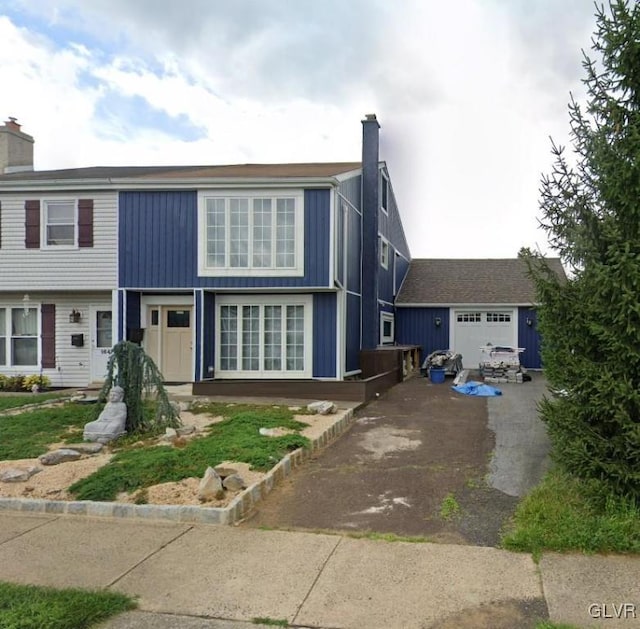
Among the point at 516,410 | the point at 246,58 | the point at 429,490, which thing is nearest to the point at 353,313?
the point at 516,410

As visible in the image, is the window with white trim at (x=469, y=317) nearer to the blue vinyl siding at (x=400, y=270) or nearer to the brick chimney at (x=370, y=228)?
the blue vinyl siding at (x=400, y=270)

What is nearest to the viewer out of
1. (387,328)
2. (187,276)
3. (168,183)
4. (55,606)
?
(55,606)

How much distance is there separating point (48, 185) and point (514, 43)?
36.0 feet

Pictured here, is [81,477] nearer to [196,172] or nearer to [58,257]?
[58,257]

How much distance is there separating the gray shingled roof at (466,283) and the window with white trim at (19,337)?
12.7 m

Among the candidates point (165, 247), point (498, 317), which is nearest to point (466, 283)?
point (498, 317)

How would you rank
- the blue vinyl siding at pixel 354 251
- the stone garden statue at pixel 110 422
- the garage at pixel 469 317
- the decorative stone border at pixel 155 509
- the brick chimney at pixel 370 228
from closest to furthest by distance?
the decorative stone border at pixel 155 509 < the stone garden statue at pixel 110 422 < the blue vinyl siding at pixel 354 251 < the brick chimney at pixel 370 228 < the garage at pixel 469 317

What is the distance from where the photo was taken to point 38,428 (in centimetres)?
867

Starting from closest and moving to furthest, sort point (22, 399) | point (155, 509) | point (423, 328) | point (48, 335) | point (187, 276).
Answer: point (155, 509) → point (22, 399) → point (187, 276) → point (48, 335) → point (423, 328)

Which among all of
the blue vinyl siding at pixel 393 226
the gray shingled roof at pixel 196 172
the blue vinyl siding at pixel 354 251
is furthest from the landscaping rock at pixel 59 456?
the blue vinyl siding at pixel 393 226

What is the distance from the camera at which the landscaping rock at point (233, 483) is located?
5.68 metres

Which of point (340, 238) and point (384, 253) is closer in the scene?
point (340, 238)

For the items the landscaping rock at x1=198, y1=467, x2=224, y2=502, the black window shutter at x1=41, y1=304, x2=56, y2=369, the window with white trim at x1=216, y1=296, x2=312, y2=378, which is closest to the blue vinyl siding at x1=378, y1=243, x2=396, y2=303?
the window with white trim at x1=216, y1=296, x2=312, y2=378

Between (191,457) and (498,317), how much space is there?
16701mm
